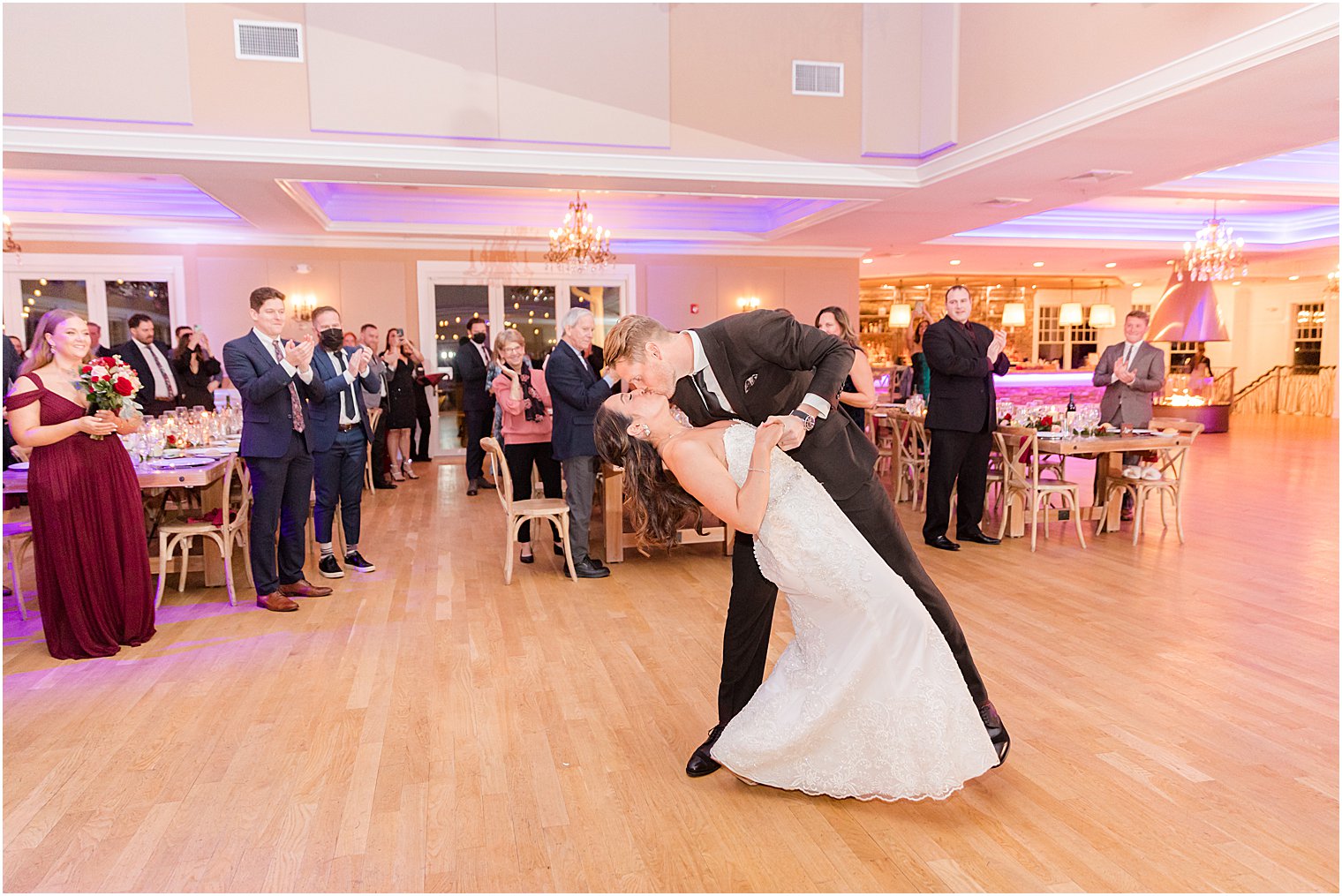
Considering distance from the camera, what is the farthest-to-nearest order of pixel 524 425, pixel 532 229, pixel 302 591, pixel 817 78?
pixel 532 229 < pixel 817 78 < pixel 524 425 < pixel 302 591

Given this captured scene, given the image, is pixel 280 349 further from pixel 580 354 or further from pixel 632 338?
pixel 632 338

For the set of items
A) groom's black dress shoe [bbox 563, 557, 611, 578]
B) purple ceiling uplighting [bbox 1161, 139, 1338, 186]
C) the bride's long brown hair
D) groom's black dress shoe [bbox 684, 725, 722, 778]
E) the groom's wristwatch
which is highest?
purple ceiling uplighting [bbox 1161, 139, 1338, 186]

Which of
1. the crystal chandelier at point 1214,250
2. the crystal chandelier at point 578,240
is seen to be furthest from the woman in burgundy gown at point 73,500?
the crystal chandelier at point 1214,250

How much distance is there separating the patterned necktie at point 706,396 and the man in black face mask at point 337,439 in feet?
10.0

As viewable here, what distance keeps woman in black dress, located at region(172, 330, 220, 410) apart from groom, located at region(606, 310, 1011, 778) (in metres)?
7.54

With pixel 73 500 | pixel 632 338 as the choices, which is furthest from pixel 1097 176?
pixel 73 500

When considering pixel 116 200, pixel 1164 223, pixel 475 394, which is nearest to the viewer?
pixel 475 394

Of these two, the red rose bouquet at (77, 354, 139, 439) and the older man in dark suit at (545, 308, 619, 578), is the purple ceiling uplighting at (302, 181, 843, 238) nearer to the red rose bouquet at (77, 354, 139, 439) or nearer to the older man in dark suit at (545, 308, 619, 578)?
the older man in dark suit at (545, 308, 619, 578)

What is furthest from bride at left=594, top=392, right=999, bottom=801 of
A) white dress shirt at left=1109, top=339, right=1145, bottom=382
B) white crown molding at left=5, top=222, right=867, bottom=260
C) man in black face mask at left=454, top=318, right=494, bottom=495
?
white crown molding at left=5, top=222, right=867, bottom=260

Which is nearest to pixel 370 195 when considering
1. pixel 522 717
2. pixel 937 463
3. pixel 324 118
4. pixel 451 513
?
pixel 324 118

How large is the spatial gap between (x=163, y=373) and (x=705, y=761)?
25.1 feet

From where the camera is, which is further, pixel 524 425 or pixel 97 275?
pixel 97 275

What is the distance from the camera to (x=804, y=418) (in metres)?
2.66

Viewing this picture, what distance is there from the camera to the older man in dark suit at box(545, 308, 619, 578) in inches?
210
